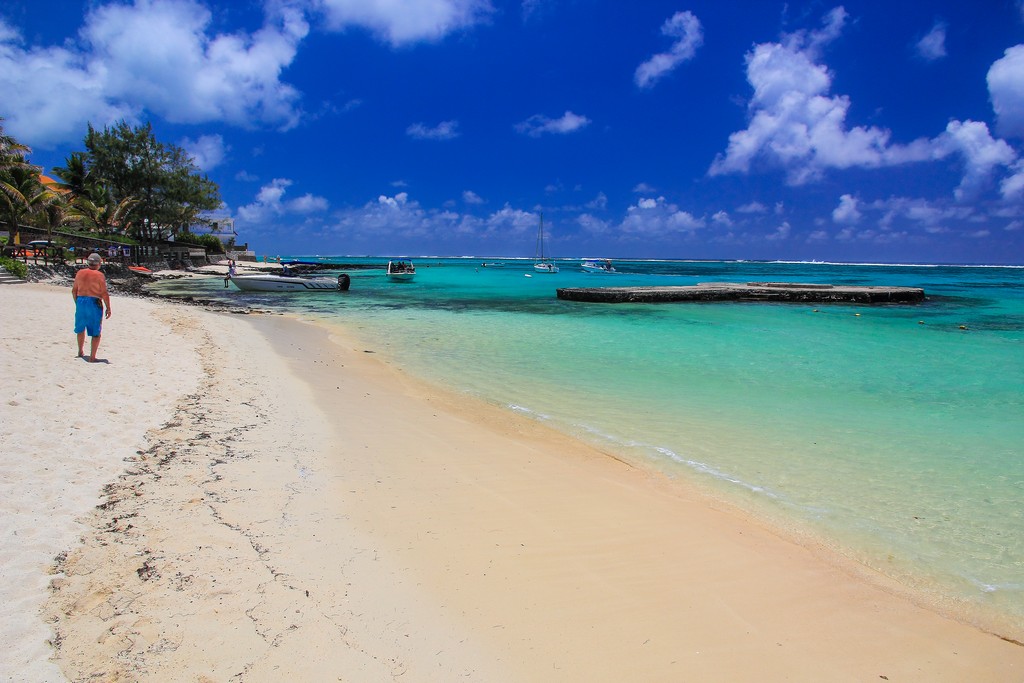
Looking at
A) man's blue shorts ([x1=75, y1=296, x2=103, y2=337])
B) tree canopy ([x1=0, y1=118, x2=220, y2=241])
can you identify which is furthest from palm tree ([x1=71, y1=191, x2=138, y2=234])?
man's blue shorts ([x1=75, y1=296, x2=103, y2=337])

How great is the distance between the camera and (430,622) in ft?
9.21

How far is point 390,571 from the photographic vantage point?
3.23m

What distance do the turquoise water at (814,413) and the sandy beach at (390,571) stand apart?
0.68m

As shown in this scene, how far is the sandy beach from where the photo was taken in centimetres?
251

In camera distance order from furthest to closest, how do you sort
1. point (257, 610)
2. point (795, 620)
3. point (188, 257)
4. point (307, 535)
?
point (188, 257), point (307, 535), point (795, 620), point (257, 610)

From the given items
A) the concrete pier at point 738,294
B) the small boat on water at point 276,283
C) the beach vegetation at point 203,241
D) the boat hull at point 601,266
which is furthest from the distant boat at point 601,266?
the small boat on water at point 276,283

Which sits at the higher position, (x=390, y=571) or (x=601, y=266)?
(x=601, y=266)

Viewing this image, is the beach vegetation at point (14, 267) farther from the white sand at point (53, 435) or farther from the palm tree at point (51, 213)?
the white sand at point (53, 435)

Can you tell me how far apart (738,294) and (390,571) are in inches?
1320

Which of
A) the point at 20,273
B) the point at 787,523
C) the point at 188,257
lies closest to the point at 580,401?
the point at 787,523

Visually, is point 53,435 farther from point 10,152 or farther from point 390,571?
point 10,152

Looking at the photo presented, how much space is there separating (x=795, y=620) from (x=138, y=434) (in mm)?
5665

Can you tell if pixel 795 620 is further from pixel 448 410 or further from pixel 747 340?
pixel 747 340

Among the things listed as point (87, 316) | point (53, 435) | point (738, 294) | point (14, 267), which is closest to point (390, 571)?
point (53, 435)
